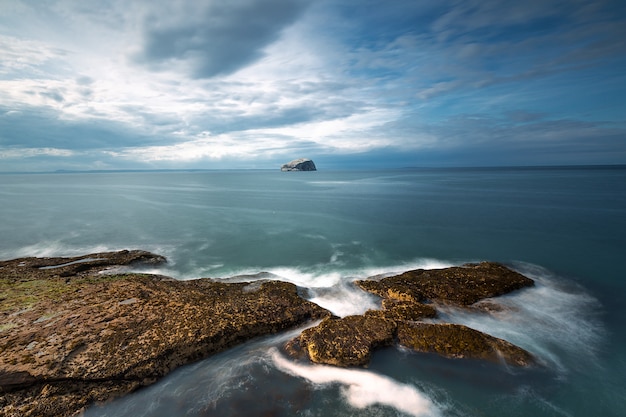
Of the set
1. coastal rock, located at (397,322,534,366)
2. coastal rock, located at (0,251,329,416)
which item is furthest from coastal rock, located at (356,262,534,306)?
coastal rock, located at (0,251,329,416)

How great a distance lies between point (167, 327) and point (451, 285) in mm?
14458

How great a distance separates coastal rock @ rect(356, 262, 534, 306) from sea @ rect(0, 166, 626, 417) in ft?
2.93

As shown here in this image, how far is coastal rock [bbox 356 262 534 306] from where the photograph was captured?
15383mm

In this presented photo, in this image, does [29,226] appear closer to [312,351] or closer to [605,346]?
[312,351]

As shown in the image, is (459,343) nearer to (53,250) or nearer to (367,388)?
(367,388)

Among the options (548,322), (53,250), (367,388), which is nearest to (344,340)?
(367,388)

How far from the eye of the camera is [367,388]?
32.1ft

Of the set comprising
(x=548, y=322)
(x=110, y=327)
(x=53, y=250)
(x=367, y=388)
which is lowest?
(x=53, y=250)

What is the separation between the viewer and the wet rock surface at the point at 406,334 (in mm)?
10961

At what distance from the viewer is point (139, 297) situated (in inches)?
561

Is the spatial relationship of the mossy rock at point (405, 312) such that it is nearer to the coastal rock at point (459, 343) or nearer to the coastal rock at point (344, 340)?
the coastal rock at point (344, 340)

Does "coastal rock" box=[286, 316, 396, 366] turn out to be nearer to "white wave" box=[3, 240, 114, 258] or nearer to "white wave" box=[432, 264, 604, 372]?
"white wave" box=[432, 264, 604, 372]

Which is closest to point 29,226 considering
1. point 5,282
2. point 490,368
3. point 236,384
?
point 5,282

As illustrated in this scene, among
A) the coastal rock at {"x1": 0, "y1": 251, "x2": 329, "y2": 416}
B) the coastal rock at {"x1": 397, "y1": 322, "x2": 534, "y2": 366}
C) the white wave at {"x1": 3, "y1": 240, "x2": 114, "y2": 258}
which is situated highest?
the coastal rock at {"x1": 0, "y1": 251, "x2": 329, "y2": 416}
